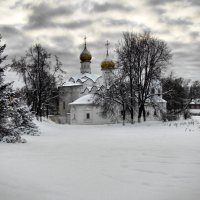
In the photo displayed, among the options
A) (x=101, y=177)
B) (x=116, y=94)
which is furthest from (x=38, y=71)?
(x=101, y=177)

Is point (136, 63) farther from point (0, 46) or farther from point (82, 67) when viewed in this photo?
point (82, 67)

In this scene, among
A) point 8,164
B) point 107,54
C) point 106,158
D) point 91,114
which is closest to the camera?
point 8,164

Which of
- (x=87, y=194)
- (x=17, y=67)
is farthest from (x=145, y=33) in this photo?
(x=87, y=194)

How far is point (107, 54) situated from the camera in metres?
59.7

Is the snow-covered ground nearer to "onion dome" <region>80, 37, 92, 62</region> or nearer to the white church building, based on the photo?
the white church building

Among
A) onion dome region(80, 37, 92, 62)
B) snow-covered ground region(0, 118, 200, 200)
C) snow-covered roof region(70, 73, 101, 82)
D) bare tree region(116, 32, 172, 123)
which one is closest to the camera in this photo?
snow-covered ground region(0, 118, 200, 200)

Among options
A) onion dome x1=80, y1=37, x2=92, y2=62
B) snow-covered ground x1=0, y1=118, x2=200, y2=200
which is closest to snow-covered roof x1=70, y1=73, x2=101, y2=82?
onion dome x1=80, y1=37, x2=92, y2=62

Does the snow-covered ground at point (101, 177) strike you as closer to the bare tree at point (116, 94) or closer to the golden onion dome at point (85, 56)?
the bare tree at point (116, 94)

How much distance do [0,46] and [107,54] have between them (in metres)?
44.0

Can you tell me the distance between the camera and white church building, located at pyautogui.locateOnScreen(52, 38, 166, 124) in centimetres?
5038

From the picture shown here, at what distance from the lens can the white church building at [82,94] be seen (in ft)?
165

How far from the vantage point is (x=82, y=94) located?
57531 mm

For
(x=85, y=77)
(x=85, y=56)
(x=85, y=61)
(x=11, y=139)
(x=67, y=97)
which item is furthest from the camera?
(x=85, y=61)

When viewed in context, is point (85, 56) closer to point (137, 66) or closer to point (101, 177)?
point (137, 66)
